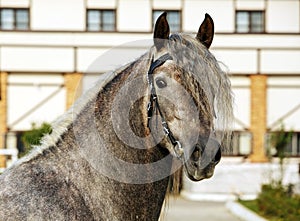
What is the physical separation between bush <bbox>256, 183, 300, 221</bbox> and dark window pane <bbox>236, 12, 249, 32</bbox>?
488 inches

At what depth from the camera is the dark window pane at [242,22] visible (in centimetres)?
2761

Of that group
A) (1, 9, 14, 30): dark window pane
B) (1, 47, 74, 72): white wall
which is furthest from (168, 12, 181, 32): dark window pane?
(1, 9, 14, 30): dark window pane

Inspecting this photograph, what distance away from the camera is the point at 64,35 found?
88.5 ft

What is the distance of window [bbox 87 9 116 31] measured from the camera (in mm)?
27359

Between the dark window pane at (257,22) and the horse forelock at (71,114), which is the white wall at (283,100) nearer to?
the dark window pane at (257,22)

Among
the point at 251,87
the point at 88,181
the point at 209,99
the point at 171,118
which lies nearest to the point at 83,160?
the point at 88,181

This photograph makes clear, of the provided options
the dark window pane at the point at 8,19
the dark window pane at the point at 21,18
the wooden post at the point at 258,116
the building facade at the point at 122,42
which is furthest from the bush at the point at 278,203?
the dark window pane at the point at 8,19

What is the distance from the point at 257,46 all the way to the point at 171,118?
79.2ft

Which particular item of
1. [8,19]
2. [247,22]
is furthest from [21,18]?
[247,22]

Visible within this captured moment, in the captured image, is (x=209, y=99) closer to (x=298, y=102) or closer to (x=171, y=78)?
(x=171, y=78)

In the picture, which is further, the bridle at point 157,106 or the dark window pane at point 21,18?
the dark window pane at point 21,18

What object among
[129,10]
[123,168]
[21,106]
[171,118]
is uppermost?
[129,10]

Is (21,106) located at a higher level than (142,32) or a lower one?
lower

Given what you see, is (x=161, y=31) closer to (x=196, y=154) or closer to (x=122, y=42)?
(x=196, y=154)
